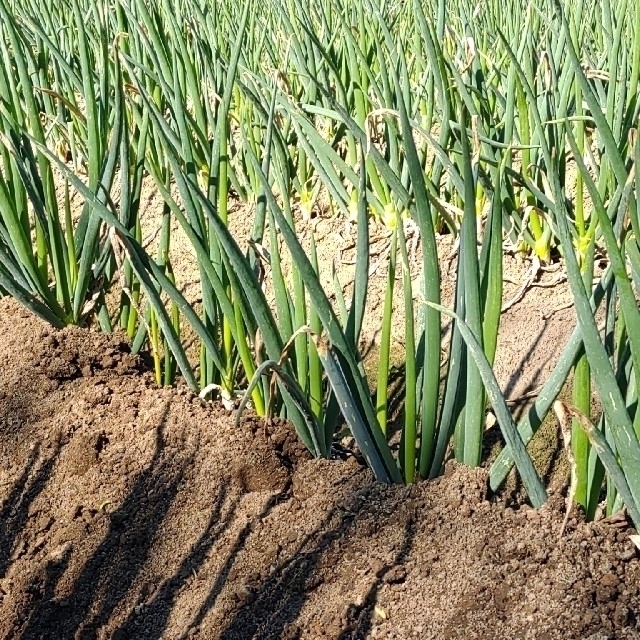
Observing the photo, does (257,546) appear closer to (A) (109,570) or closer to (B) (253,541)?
(B) (253,541)

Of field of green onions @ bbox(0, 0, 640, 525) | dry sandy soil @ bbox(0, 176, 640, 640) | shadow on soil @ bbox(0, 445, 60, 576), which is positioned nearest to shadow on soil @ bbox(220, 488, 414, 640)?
dry sandy soil @ bbox(0, 176, 640, 640)

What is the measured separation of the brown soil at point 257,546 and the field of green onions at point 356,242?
6 centimetres

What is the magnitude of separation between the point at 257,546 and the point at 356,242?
62 cm

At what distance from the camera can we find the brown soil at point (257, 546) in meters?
0.93

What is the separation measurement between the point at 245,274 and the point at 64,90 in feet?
4.65

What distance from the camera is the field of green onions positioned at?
37.0 inches

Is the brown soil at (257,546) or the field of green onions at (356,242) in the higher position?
the field of green onions at (356,242)

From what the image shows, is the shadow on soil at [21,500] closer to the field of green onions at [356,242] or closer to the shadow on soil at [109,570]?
the shadow on soil at [109,570]

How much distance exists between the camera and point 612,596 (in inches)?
35.4

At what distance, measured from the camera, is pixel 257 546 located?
3.46 feet

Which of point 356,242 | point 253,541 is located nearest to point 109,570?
point 253,541

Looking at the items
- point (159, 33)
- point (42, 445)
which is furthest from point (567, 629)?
point (159, 33)

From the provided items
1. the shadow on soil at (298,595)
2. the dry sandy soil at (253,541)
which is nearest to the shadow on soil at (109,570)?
the dry sandy soil at (253,541)

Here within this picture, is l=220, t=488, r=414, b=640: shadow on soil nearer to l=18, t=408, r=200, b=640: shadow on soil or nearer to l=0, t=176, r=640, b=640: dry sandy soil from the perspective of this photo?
l=0, t=176, r=640, b=640: dry sandy soil
